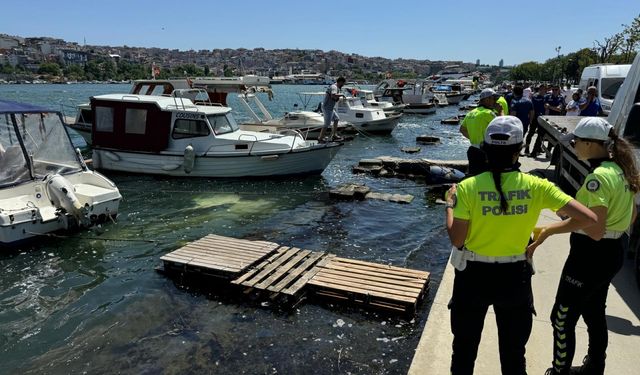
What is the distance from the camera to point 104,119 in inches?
637

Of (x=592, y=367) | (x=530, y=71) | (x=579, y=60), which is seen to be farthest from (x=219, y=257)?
(x=530, y=71)

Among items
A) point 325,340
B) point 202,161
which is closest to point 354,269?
point 325,340

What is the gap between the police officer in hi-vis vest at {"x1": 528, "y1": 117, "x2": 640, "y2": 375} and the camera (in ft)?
11.0

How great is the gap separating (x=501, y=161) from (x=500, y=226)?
1.37ft

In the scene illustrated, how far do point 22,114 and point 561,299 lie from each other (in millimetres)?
11093

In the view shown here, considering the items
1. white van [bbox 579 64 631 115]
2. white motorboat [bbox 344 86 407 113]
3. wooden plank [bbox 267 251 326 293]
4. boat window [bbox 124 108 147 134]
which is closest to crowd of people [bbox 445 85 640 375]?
wooden plank [bbox 267 251 326 293]

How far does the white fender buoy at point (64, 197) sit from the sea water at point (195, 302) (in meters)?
0.54

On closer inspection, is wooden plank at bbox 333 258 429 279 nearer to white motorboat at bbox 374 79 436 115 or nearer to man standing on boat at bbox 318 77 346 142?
man standing on boat at bbox 318 77 346 142

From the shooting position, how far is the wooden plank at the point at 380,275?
7.00 metres

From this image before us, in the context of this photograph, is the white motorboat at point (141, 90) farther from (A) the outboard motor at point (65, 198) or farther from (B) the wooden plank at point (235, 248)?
(B) the wooden plank at point (235, 248)

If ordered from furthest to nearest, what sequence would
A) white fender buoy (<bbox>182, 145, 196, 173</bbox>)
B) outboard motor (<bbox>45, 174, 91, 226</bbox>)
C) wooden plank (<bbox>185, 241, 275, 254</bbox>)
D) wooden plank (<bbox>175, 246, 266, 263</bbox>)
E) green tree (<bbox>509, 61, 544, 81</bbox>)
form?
green tree (<bbox>509, 61, 544, 81</bbox>) → white fender buoy (<bbox>182, 145, 196, 173</bbox>) → outboard motor (<bbox>45, 174, 91, 226</bbox>) → wooden plank (<bbox>185, 241, 275, 254</bbox>) → wooden plank (<bbox>175, 246, 266, 263</bbox>)

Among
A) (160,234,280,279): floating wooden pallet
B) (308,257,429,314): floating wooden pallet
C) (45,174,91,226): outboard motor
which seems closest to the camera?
(308,257,429,314): floating wooden pallet

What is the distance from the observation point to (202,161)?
50.6ft

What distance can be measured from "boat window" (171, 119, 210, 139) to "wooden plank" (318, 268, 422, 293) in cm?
928
